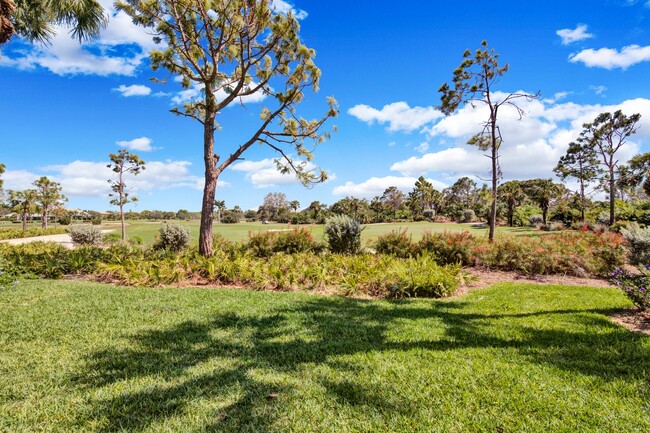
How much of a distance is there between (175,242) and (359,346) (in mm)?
9912

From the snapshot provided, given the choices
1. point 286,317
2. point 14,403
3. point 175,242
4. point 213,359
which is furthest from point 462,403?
point 175,242

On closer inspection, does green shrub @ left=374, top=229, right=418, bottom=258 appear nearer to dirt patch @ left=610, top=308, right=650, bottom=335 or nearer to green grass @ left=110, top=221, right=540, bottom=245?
green grass @ left=110, top=221, right=540, bottom=245

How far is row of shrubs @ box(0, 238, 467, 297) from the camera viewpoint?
22.0 feet

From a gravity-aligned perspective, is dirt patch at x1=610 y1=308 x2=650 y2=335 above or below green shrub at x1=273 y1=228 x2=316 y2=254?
below

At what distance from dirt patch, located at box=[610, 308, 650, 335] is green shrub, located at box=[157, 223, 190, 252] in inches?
471

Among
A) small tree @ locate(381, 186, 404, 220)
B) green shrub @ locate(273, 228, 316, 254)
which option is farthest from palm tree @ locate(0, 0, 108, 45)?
small tree @ locate(381, 186, 404, 220)

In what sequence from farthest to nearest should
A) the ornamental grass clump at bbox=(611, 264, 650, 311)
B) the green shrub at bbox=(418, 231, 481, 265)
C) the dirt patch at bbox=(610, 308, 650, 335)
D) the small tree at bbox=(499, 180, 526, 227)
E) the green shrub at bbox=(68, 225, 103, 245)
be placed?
1. the small tree at bbox=(499, 180, 526, 227)
2. the green shrub at bbox=(68, 225, 103, 245)
3. the green shrub at bbox=(418, 231, 481, 265)
4. the ornamental grass clump at bbox=(611, 264, 650, 311)
5. the dirt patch at bbox=(610, 308, 650, 335)

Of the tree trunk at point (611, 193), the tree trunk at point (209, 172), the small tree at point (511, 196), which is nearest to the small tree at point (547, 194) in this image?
the small tree at point (511, 196)

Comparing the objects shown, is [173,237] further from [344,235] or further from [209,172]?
[344,235]

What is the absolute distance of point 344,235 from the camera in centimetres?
1100

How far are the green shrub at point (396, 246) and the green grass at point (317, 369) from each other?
5424 mm

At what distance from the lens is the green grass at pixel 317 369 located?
2.32m

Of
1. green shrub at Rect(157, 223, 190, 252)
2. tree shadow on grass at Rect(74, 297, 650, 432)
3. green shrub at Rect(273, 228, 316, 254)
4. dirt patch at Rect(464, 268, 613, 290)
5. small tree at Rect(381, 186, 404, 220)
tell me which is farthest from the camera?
small tree at Rect(381, 186, 404, 220)

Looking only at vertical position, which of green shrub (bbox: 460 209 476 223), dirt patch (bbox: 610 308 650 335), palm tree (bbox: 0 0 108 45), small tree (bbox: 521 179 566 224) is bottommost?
dirt patch (bbox: 610 308 650 335)
